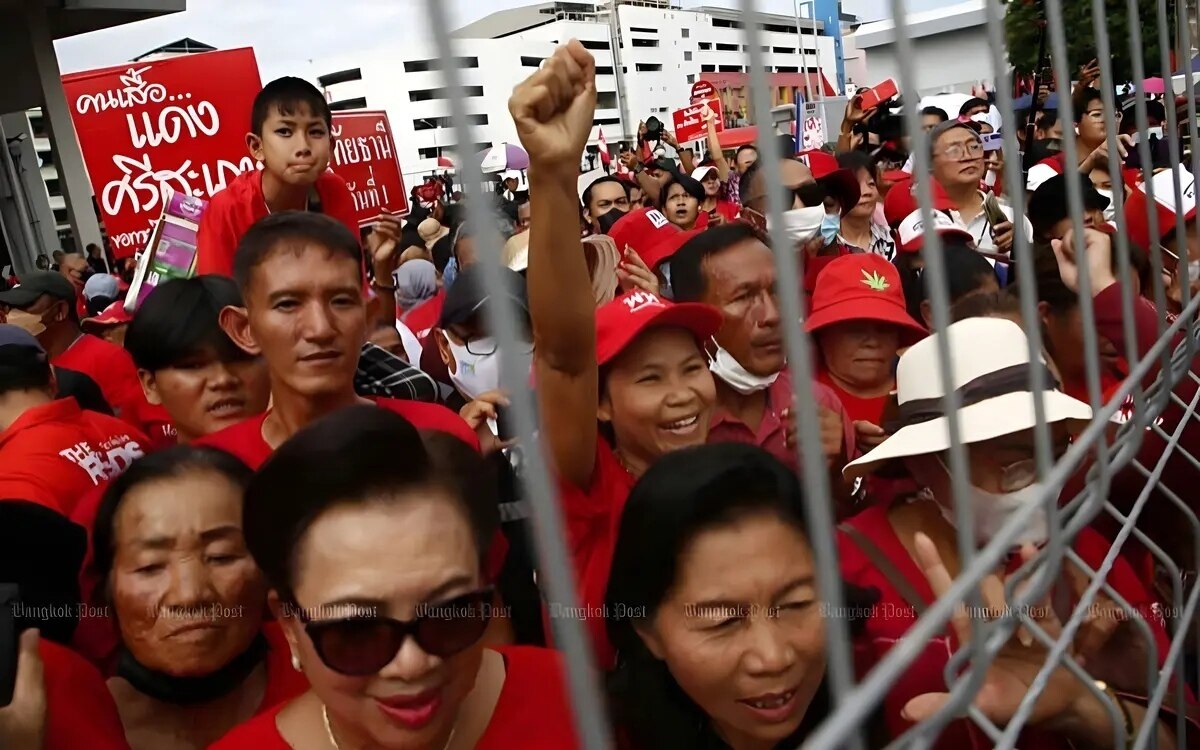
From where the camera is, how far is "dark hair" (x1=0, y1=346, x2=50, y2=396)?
2408 mm

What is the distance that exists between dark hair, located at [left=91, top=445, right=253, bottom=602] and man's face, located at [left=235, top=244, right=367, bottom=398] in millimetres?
272

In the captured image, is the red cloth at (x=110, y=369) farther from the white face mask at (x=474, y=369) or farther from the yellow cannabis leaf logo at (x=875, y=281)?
the yellow cannabis leaf logo at (x=875, y=281)

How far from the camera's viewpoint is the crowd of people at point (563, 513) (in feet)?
3.52

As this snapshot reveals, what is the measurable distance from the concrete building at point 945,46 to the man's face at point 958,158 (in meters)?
1.93

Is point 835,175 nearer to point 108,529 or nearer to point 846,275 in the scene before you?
point 846,275

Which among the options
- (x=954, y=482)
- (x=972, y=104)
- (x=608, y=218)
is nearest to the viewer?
(x=954, y=482)

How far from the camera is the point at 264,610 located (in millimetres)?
1452

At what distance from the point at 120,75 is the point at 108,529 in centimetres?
291

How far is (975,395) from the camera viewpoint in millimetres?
1312

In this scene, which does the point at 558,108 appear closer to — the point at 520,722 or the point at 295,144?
the point at 520,722

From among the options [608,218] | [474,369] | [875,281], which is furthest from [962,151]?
[474,369]

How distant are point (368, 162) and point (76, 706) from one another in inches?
167

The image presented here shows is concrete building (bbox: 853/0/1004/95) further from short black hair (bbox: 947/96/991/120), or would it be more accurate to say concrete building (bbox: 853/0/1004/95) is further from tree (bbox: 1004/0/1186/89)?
short black hair (bbox: 947/96/991/120)

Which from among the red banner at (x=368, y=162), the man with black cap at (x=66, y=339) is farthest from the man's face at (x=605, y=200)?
the man with black cap at (x=66, y=339)
